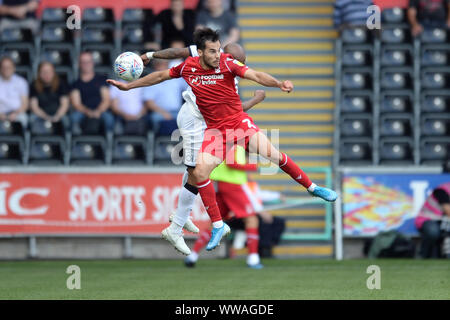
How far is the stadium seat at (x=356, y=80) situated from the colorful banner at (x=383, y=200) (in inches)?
92.5

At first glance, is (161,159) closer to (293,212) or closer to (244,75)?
(293,212)

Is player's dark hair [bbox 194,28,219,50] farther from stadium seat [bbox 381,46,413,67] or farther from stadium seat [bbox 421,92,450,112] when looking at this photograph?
stadium seat [bbox 381,46,413,67]

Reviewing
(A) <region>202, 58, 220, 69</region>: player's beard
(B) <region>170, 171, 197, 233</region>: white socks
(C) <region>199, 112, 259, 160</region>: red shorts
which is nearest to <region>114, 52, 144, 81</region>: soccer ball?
(A) <region>202, 58, 220, 69</region>: player's beard

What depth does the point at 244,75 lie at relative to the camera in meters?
9.27

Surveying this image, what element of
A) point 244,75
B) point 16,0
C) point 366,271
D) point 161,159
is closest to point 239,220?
point 161,159

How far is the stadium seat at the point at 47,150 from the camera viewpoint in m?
15.3

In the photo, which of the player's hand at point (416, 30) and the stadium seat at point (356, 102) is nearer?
the stadium seat at point (356, 102)

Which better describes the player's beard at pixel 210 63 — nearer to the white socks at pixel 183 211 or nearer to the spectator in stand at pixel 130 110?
the white socks at pixel 183 211

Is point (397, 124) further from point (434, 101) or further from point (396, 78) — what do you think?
point (396, 78)

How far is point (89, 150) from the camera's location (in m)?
15.4

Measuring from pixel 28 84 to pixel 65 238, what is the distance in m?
2.92

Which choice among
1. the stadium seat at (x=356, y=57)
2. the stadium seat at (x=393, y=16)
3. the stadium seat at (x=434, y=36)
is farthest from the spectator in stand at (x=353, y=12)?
the stadium seat at (x=434, y=36)

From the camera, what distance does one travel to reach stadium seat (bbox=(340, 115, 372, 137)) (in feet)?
52.4

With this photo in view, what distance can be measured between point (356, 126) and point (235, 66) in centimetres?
684
